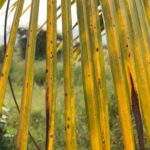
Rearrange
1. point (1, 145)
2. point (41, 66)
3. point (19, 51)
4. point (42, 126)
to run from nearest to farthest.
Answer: point (1, 145), point (42, 126), point (41, 66), point (19, 51)

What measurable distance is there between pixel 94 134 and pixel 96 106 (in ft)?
0.09

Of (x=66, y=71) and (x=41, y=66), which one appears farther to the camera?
(x=41, y=66)

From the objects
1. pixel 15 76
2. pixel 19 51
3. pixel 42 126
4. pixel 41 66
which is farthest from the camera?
pixel 19 51

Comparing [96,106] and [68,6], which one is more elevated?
[68,6]

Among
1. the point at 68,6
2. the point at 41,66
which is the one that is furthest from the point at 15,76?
the point at 68,6

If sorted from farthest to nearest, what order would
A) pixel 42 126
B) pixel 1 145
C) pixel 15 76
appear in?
pixel 15 76
pixel 42 126
pixel 1 145

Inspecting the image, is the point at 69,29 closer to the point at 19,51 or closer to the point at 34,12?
the point at 34,12

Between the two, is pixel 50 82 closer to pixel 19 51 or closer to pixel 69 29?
pixel 69 29

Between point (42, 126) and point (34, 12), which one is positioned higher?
point (42, 126)

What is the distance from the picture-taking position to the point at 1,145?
4.04 meters

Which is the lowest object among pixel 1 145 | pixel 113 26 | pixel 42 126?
pixel 113 26

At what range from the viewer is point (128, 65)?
→ 45 centimetres

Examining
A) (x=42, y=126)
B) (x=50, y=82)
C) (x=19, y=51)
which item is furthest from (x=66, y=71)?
(x=19, y=51)

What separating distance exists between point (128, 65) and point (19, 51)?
9199 mm
